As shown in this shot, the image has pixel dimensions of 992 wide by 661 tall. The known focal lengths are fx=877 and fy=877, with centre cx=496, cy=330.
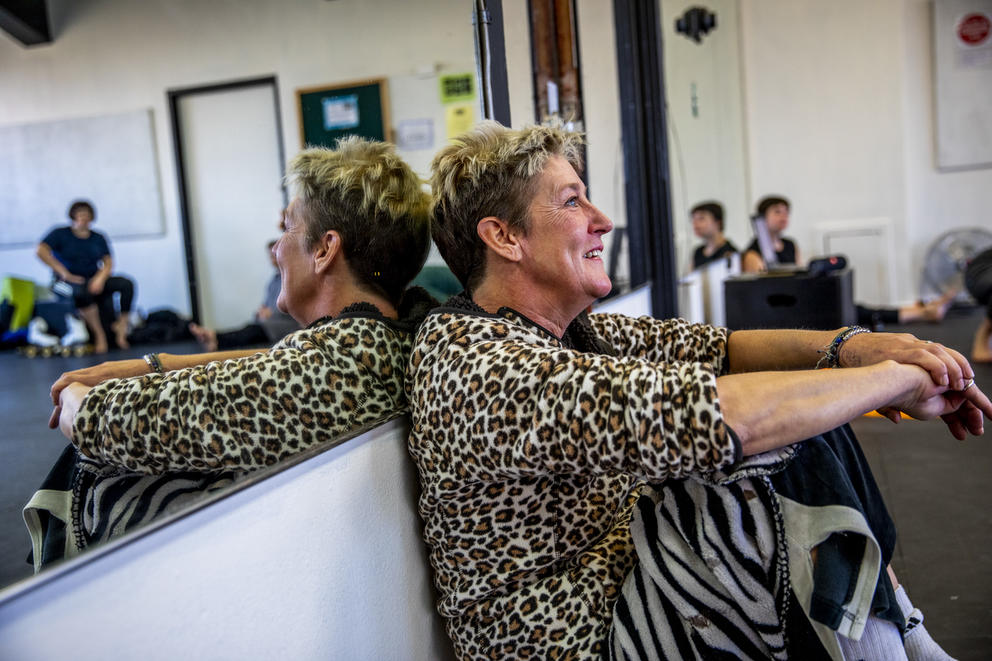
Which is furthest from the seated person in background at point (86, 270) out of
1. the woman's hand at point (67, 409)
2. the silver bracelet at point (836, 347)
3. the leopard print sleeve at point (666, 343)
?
the silver bracelet at point (836, 347)

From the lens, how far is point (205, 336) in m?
1.55

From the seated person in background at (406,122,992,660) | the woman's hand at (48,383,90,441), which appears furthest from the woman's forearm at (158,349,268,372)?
the seated person in background at (406,122,992,660)

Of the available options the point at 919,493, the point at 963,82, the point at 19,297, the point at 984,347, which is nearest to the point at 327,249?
the point at 19,297

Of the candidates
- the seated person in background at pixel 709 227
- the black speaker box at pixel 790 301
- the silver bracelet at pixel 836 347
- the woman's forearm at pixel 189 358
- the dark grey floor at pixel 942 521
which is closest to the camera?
the woman's forearm at pixel 189 358

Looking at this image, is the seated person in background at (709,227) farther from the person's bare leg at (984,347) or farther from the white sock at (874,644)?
the white sock at (874,644)

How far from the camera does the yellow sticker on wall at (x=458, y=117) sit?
1974 millimetres

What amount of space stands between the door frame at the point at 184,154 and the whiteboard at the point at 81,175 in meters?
0.04

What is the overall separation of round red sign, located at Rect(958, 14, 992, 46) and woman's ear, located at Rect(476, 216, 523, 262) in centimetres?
704

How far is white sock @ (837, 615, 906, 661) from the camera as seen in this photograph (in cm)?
109

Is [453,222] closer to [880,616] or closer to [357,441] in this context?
[357,441]

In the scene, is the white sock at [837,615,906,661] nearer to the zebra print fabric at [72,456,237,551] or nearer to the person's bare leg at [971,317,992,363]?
the zebra print fabric at [72,456,237,551]

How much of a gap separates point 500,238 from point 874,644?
737 millimetres

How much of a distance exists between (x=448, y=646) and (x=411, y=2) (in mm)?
1277

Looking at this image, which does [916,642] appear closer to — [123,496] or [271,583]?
[271,583]
